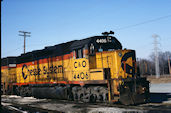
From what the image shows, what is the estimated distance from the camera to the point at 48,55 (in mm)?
14586

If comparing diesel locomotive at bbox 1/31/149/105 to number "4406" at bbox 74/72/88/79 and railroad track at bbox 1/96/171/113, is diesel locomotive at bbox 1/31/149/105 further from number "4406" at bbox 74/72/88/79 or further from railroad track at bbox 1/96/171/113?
railroad track at bbox 1/96/171/113

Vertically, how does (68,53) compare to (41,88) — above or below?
above

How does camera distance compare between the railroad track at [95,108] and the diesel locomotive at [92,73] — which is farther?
the diesel locomotive at [92,73]

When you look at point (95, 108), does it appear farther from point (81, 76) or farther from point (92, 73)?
point (81, 76)

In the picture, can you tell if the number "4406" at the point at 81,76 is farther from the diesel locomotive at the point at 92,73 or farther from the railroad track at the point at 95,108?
the railroad track at the point at 95,108

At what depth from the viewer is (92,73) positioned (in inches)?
435

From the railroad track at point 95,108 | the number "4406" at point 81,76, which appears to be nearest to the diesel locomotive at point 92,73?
the number "4406" at point 81,76

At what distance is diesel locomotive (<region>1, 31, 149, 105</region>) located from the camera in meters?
10.3

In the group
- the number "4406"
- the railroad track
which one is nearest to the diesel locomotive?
the number "4406"

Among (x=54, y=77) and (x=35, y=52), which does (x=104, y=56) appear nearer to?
(x=54, y=77)

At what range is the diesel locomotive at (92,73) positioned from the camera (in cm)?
1029

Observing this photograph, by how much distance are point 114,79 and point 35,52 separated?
8269 millimetres

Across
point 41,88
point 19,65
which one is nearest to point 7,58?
point 19,65

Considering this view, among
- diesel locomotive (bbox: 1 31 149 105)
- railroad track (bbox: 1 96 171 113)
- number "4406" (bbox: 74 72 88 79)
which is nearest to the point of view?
railroad track (bbox: 1 96 171 113)
